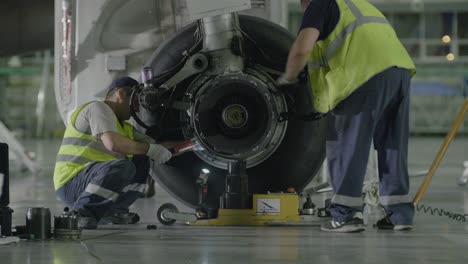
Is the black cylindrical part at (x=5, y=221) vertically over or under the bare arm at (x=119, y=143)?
under

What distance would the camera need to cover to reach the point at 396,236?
4543 mm

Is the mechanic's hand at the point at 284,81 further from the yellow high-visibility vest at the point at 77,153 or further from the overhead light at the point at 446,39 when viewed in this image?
the overhead light at the point at 446,39

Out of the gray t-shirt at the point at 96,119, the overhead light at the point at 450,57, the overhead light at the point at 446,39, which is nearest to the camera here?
the gray t-shirt at the point at 96,119

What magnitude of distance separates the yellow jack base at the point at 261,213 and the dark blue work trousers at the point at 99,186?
17.3 inches

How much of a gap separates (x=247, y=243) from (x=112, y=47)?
7.53 feet

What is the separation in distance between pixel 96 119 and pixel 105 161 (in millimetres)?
216

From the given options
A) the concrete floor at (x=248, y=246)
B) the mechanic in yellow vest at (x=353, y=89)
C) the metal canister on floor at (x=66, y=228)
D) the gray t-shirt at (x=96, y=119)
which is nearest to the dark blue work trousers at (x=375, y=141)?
the mechanic in yellow vest at (x=353, y=89)

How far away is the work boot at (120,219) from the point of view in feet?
17.1

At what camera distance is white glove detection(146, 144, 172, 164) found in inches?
196

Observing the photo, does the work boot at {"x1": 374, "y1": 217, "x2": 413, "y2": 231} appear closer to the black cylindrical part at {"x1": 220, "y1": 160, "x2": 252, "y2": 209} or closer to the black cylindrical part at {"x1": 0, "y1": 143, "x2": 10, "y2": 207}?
the black cylindrical part at {"x1": 220, "y1": 160, "x2": 252, "y2": 209}

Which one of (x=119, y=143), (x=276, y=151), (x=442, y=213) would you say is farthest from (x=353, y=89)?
(x=442, y=213)

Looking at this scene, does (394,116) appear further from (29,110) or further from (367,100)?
(29,110)

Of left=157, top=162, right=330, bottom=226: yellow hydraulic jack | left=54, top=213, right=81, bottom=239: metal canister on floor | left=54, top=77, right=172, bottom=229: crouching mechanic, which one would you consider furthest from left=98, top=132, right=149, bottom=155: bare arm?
left=54, top=213, right=81, bottom=239: metal canister on floor

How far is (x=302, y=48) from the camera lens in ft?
15.3
